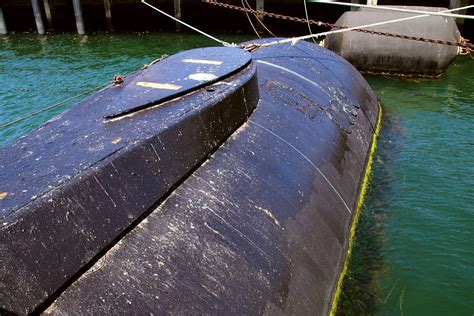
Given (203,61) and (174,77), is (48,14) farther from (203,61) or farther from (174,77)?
(174,77)

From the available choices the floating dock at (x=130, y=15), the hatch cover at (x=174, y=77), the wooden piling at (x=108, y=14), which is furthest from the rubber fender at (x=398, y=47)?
the wooden piling at (x=108, y=14)

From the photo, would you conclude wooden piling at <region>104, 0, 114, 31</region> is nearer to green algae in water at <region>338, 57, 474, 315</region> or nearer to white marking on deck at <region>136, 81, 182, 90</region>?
green algae in water at <region>338, 57, 474, 315</region>

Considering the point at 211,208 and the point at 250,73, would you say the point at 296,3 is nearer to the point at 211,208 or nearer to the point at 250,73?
the point at 250,73

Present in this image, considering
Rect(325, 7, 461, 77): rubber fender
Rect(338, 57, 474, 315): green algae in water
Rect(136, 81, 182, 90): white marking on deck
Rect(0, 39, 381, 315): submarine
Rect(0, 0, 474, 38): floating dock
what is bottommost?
Rect(0, 0, 474, 38): floating dock

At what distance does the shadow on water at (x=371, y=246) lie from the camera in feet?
18.4

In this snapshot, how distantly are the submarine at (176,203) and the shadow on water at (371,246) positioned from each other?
0.73 m

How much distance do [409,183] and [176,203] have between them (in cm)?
610

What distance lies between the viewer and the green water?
592 cm

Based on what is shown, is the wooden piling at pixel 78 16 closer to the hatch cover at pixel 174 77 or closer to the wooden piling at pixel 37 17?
the wooden piling at pixel 37 17

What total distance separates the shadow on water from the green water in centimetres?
2

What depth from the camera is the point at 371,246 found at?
6707 millimetres

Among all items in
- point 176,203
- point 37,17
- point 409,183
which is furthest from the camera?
point 37,17

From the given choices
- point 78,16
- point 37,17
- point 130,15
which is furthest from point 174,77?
point 130,15

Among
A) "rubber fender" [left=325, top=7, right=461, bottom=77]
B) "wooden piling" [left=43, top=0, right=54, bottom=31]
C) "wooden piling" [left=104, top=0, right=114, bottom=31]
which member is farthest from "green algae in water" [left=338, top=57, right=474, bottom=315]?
"wooden piling" [left=43, top=0, right=54, bottom=31]
